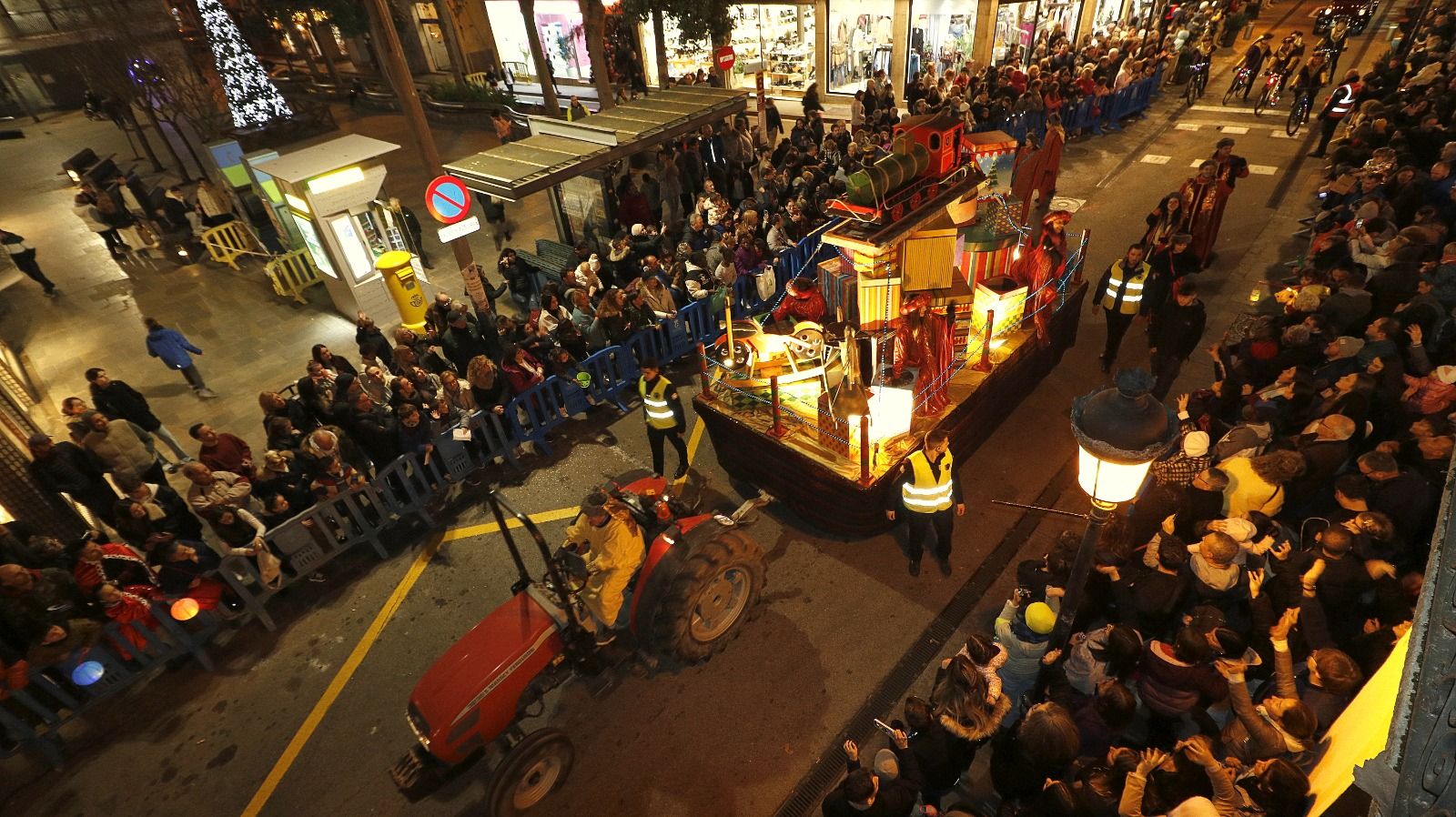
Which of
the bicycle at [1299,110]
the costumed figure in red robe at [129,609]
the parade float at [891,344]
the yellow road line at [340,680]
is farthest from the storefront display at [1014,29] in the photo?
the costumed figure in red robe at [129,609]

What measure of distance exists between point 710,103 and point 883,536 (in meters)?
A: 9.96

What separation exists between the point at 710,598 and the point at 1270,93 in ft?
74.3

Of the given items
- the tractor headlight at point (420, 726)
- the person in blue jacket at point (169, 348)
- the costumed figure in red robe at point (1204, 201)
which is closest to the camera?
the tractor headlight at point (420, 726)

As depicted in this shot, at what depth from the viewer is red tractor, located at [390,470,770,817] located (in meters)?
4.96

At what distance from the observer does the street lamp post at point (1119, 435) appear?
3096 mm

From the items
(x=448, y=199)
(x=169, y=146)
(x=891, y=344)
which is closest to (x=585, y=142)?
(x=448, y=199)

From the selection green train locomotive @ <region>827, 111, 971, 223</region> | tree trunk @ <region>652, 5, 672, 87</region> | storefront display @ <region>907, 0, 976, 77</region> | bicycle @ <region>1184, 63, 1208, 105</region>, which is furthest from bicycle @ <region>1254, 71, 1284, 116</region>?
green train locomotive @ <region>827, 111, 971, 223</region>

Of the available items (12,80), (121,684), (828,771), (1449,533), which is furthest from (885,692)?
(12,80)

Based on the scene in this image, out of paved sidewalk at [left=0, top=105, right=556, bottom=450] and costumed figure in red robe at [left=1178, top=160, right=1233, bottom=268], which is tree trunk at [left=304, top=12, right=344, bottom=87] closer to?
→ paved sidewalk at [left=0, top=105, right=556, bottom=450]

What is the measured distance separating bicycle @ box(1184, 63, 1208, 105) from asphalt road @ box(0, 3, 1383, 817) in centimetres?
1776

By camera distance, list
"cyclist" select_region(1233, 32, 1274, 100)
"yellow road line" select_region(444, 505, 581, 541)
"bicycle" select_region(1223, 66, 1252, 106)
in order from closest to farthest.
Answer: "yellow road line" select_region(444, 505, 581, 541)
"cyclist" select_region(1233, 32, 1274, 100)
"bicycle" select_region(1223, 66, 1252, 106)

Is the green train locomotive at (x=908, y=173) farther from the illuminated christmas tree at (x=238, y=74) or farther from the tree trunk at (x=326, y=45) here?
the tree trunk at (x=326, y=45)

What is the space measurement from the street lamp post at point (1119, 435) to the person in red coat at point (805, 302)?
489 cm

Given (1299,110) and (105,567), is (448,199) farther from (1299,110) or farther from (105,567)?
(1299,110)
